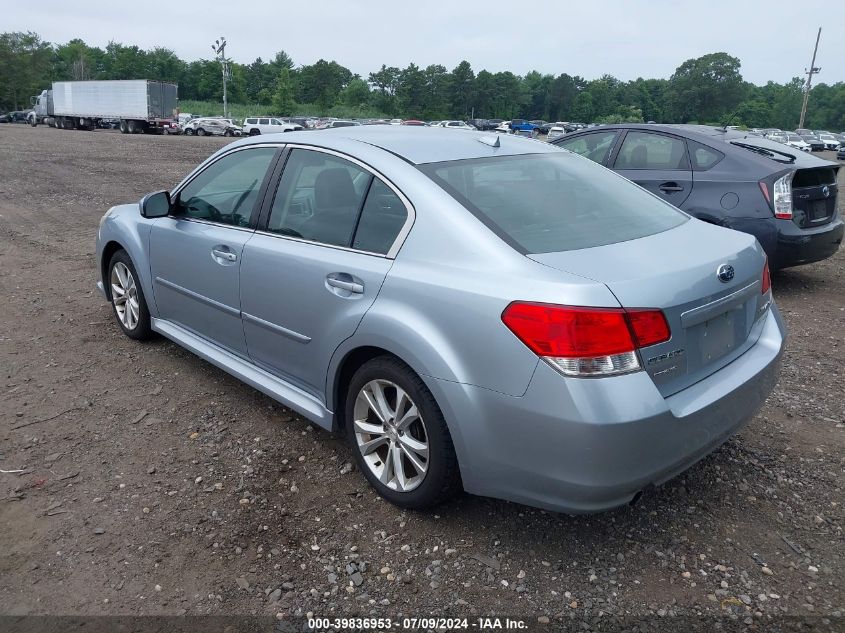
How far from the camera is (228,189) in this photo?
415cm

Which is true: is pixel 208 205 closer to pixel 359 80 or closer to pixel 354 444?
pixel 354 444

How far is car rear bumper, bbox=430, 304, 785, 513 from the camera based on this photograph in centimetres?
236

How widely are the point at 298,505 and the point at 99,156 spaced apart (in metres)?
24.1

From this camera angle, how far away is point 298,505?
3.17m

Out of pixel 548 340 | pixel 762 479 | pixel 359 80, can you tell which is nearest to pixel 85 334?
pixel 548 340

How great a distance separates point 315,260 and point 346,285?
0.98ft

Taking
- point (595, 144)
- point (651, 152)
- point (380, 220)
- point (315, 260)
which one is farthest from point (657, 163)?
point (315, 260)

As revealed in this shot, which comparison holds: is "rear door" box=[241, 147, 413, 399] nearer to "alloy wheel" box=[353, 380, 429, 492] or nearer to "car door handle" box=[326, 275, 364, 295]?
"car door handle" box=[326, 275, 364, 295]

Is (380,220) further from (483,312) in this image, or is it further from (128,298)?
(128,298)

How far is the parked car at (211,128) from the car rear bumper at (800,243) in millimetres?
47380

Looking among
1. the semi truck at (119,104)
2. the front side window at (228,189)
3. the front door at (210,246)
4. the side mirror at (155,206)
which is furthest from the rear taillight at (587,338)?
the semi truck at (119,104)

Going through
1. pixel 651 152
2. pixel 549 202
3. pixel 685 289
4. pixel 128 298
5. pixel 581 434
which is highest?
pixel 651 152

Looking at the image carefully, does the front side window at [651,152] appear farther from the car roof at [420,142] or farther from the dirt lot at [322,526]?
the car roof at [420,142]

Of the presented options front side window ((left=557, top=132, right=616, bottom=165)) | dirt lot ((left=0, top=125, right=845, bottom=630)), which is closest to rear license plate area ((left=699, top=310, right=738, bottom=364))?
dirt lot ((left=0, top=125, right=845, bottom=630))
